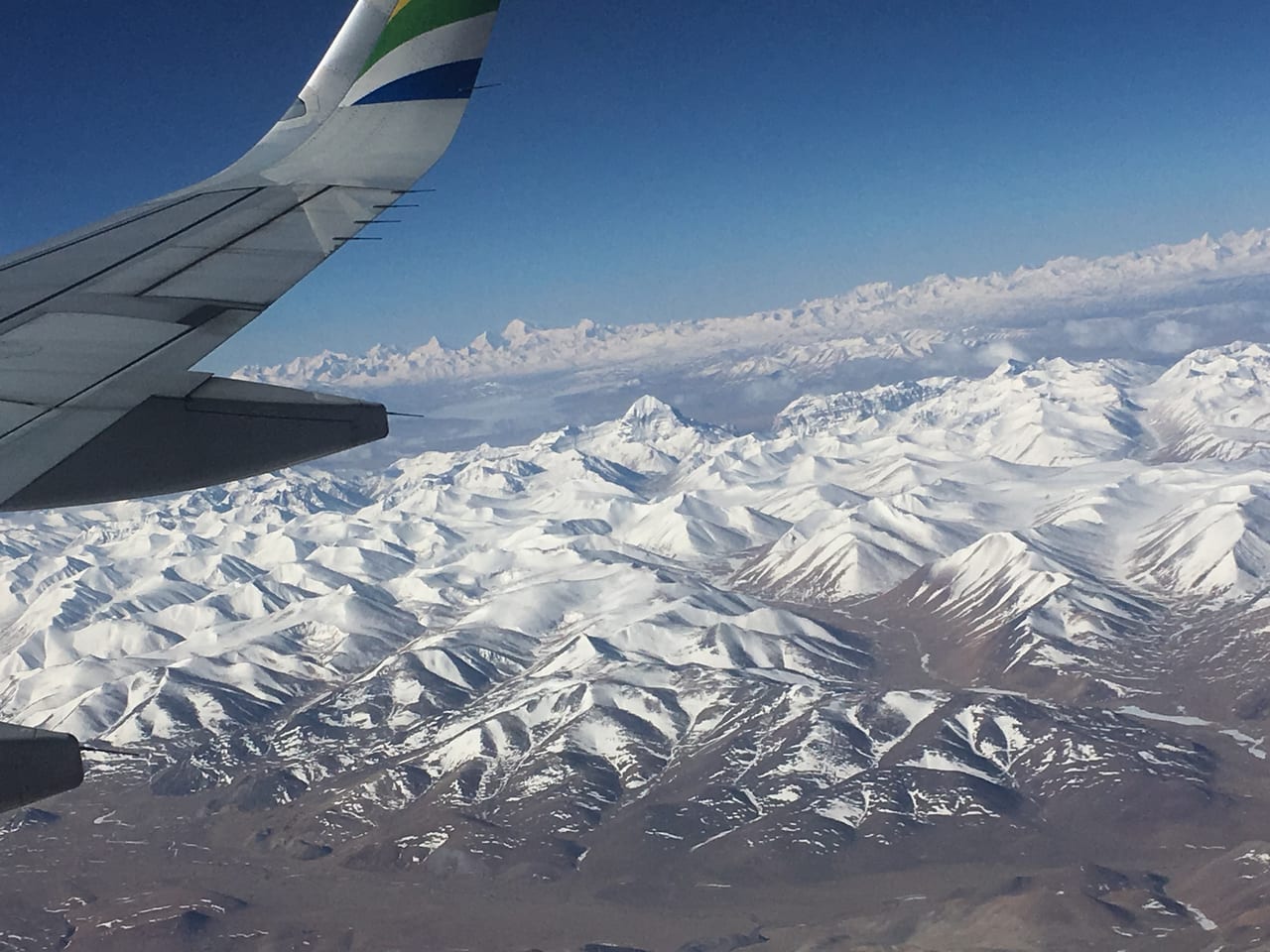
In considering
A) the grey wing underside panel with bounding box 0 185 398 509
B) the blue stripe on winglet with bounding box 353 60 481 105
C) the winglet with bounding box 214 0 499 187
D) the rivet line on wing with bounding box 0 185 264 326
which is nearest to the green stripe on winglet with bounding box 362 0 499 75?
the winglet with bounding box 214 0 499 187

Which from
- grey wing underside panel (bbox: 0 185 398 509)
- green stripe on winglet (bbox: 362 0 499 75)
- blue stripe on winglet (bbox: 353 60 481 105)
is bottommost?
grey wing underside panel (bbox: 0 185 398 509)

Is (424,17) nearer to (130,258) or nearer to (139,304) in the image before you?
(130,258)

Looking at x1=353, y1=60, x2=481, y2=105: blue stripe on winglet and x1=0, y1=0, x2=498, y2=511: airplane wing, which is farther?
x1=353, y1=60, x2=481, y2=105: blue stripe on winglet

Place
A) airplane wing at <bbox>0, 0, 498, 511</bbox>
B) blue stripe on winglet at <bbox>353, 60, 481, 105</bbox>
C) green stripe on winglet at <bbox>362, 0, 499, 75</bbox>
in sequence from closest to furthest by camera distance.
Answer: airplane wing at <bbox>0, 0, 498, 511</bbox>
green stripe on winglet at <bbox>362, 0, 499, 75</bbox>
blue stripe on winglet at <bbox>353, 60, 481, 105</bbox>

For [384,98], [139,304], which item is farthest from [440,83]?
[139,304]

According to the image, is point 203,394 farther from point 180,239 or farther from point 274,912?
point 274,912

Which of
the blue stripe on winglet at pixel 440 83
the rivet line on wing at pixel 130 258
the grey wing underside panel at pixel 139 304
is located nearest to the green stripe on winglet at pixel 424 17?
the blue stripe on winglet at pixel 440 83

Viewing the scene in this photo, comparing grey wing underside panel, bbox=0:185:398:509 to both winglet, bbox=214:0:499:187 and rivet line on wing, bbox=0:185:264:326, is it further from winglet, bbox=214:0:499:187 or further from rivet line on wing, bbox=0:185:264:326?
winglet, bbox=214:0:499:187

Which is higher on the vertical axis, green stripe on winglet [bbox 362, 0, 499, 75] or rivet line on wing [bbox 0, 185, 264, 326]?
green stripe on winglet [bbox 362, 0, 499, 75]
